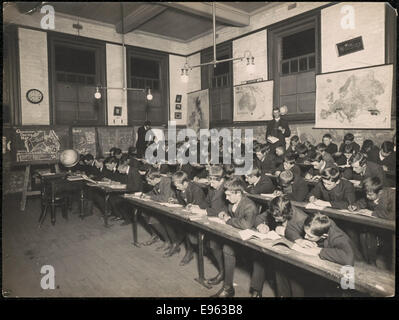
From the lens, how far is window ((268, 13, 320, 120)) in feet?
26.5

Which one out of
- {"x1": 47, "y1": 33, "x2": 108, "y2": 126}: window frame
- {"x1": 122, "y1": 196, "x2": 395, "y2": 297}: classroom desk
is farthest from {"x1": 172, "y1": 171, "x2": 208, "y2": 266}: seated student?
{"x1": 47, "y1": 33, "x2": 108, "y2": 126}: window frame

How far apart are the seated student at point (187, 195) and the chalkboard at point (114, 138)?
237 inches

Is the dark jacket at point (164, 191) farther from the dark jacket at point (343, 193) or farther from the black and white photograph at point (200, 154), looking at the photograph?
the dark jacket at point (343, 193)

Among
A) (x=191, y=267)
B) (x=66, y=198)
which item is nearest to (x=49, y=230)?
(x=66, y=198)

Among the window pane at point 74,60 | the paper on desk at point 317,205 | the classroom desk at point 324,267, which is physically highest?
the window pane at point 74,60

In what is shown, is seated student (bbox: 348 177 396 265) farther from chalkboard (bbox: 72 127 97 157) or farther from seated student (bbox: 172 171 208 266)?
chalkboard (bbox: 72 127 97 157)

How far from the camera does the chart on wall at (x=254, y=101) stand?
908 centimetres

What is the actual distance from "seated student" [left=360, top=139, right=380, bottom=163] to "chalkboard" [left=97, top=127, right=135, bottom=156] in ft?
24.3

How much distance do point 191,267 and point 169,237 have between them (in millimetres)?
768

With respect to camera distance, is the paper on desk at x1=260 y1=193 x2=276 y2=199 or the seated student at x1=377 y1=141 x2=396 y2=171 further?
the seated student at x1=377 y1=141 x2=396 y2=171

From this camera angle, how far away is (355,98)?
Result: 7152 millimetres

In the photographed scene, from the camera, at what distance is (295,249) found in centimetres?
261

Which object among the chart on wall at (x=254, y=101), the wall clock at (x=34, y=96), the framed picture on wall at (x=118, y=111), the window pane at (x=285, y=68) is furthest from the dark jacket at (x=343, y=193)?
the wall clock at (x=34, y=96)

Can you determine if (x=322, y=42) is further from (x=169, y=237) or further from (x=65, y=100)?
(x=65, y=100)
